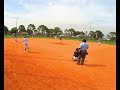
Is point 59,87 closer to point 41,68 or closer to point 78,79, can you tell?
point 78,79

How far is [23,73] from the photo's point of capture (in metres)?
11.7

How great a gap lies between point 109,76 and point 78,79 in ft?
6.72

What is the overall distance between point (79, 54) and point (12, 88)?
23.2 ft
